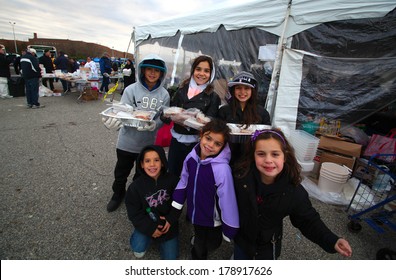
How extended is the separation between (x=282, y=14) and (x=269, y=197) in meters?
3.22

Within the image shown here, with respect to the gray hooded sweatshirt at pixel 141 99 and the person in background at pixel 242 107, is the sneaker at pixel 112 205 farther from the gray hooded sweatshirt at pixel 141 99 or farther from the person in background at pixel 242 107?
the person in background at pixel 242 107

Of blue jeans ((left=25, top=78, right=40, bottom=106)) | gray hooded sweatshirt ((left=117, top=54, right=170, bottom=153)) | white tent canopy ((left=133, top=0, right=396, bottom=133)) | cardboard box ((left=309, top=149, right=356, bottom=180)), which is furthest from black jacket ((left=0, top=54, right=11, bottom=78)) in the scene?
cardboard box ((left=309, top=149, right=356, bottom=180))

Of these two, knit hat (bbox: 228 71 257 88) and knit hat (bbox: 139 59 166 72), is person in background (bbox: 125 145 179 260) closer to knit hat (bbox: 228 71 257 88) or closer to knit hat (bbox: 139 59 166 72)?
knit hat (bbox: 139 59 166 72)

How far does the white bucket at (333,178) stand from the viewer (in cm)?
294

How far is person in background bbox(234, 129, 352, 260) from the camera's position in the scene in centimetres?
147

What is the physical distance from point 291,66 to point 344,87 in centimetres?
88

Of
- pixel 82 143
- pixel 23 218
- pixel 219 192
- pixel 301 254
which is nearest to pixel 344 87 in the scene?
pixel 301 254

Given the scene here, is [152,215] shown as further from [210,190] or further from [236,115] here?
[236,115]

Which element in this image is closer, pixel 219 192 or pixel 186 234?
pixel 219 192

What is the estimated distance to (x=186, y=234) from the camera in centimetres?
225

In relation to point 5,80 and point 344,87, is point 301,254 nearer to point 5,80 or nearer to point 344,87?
point 344,87

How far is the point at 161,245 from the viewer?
6.29 feet

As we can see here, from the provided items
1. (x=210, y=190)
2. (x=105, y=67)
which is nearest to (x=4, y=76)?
(x=105, y=67)

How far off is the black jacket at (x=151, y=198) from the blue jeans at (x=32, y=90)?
7446mm
